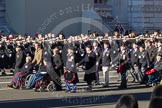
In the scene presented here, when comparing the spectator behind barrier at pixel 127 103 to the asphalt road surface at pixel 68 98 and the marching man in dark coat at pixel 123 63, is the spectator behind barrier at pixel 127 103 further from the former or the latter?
the marching man in dark coat at pixel 123 63

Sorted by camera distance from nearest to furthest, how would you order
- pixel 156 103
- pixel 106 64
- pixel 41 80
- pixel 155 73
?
pixel 156 103, pixel 41 80, pixel 106 64, pixel 155 73

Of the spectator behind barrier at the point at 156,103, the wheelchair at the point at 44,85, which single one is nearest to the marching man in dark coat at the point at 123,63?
the wheelchair at the point at 44,85

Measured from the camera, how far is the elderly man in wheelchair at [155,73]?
2264cm

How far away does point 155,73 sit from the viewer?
22.8 meters

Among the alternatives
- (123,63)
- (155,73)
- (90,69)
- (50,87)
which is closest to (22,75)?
(50,87)

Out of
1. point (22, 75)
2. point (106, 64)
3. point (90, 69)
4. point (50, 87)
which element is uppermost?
point (106, 64)

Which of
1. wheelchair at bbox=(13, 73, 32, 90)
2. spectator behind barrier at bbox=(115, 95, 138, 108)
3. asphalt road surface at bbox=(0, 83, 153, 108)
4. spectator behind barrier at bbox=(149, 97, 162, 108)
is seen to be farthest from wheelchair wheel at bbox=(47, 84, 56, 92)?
spectator behind barrier at bbox=(149, 97, 162, 108)

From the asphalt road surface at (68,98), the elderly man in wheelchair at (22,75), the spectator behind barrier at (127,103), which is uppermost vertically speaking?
the elderly man in wheelchair at (22,75)

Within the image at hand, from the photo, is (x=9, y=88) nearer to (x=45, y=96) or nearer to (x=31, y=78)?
(x=31, y=78)

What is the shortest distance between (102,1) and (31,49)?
20.8 meters

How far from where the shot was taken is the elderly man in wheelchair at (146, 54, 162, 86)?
22.6 meters

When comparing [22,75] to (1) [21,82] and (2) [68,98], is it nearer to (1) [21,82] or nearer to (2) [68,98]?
(1) [21,82]

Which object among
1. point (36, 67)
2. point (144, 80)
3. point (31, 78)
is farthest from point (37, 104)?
point (144, 80)

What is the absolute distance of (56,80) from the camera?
69.1 ft
